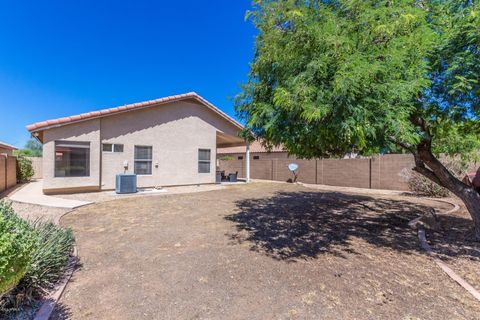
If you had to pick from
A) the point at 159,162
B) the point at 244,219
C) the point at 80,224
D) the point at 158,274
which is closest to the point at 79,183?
the point at 159,162

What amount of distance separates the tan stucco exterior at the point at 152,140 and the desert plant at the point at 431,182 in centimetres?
1075

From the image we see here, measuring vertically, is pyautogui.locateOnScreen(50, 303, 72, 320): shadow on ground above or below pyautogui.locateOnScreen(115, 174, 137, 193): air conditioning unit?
below

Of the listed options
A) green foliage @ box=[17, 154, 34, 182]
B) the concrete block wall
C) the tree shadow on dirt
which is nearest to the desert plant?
the concrete block wall

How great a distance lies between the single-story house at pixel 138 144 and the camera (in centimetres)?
1072

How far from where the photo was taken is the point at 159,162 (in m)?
13.7

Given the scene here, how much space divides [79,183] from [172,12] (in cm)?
1026

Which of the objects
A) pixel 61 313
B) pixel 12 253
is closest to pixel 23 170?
pixel 61 313

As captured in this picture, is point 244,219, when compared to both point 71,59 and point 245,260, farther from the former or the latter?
point 71,59

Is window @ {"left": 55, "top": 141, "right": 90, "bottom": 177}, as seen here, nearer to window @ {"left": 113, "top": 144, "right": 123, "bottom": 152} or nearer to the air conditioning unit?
window @ {"left": 113, "top": 144, "right": 123, "bottom": 152}

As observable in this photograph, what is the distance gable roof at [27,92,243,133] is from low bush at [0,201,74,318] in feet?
25.3

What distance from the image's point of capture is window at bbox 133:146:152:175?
13.0 m

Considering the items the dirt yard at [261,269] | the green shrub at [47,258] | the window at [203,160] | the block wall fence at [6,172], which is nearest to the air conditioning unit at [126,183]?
the dirt yard at [261,269]

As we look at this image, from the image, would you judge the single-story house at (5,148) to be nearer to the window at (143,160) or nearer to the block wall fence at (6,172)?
the block wall fence at (6,172)

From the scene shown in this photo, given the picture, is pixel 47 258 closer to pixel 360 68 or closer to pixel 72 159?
pixel 360 68
